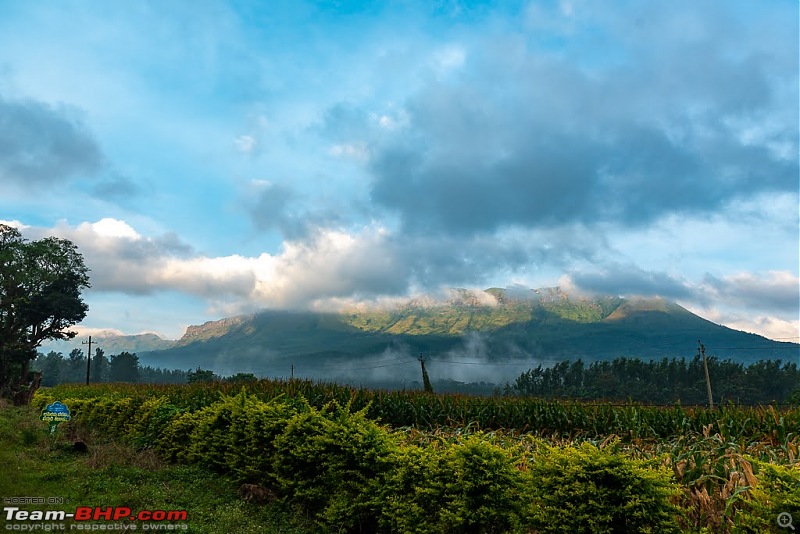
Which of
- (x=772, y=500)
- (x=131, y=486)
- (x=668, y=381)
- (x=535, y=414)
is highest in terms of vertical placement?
(x=772, y=500)

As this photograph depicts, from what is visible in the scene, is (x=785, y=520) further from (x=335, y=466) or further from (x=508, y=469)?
(x=335, y=466)

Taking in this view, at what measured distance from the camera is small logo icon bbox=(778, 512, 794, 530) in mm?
4164

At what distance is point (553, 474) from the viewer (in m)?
5.39

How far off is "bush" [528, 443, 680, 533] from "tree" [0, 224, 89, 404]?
54.0 metres

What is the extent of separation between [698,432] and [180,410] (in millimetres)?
14112

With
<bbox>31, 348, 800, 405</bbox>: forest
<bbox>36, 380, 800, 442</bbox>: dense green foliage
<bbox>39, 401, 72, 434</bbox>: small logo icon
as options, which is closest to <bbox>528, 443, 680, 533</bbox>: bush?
<bbox>36, 380, 800, 442</bbox>: dense green foliage

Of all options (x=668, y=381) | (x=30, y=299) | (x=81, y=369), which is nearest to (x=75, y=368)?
(x=81, y=369)

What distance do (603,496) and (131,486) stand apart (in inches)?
374

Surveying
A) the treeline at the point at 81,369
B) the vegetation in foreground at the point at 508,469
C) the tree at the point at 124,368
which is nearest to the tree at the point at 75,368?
the treeline at the point at 81,369

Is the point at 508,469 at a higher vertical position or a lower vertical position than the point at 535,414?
higher

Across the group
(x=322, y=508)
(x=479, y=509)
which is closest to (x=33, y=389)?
(x=322, y=508)

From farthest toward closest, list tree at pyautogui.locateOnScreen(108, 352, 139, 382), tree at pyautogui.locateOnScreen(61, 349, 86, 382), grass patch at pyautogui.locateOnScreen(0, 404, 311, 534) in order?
tree at pyautogui.locateOnScreen(61, 349, 86, 382), tree at pyautogui.locateOnScreen(108, 352, 139, 382), grass patch at pyautogui.locateOnScreen(0, 404, 311, 534)

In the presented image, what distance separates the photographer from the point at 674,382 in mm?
105125

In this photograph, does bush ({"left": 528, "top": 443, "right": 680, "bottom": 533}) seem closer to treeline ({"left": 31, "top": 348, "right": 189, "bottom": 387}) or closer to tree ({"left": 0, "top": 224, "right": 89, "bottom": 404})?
tree ({"left": 0, "top": 224, "right": 89, "bottom": 404})
